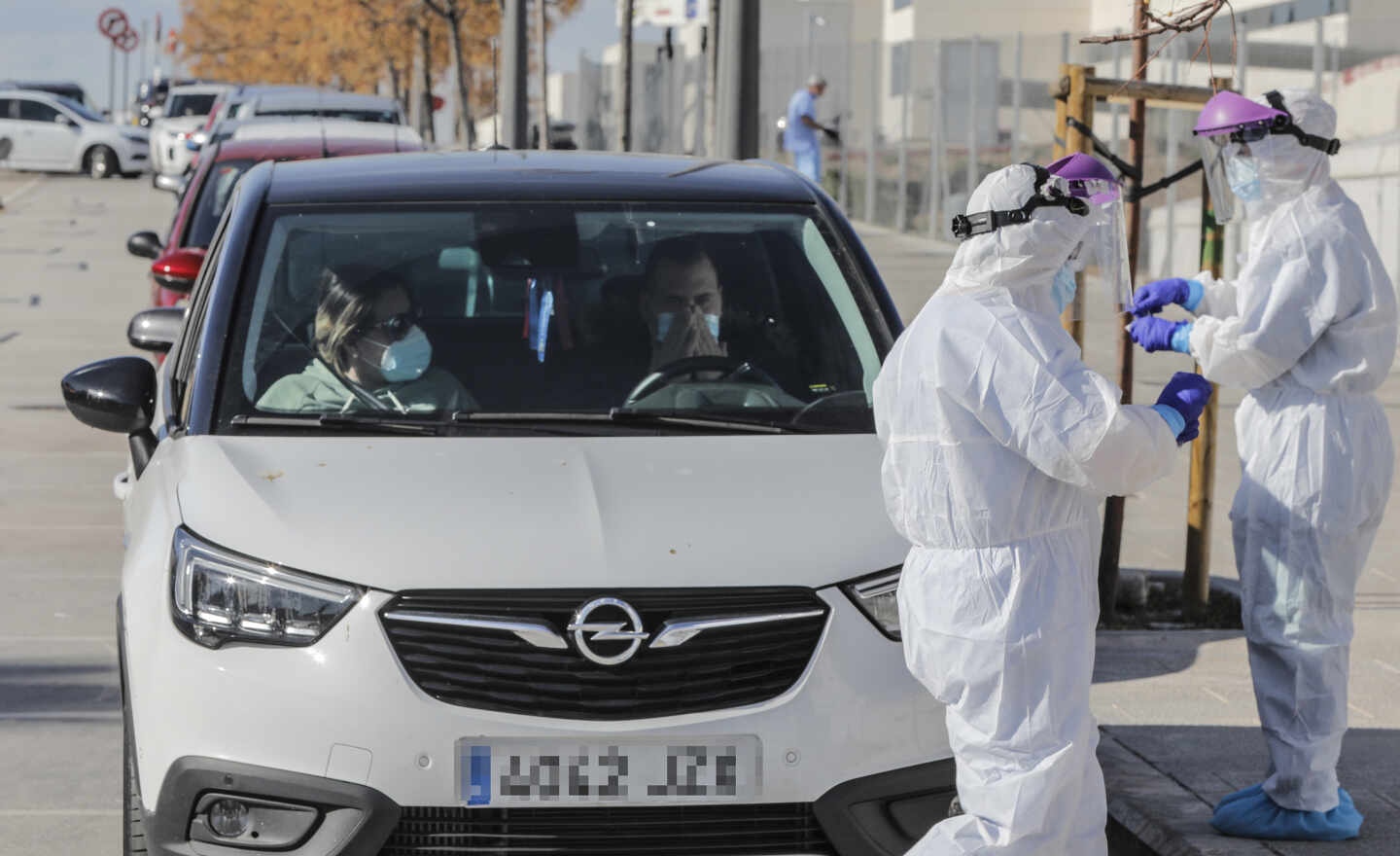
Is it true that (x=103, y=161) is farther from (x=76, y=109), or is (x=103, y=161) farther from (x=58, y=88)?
(x=58, y=88)

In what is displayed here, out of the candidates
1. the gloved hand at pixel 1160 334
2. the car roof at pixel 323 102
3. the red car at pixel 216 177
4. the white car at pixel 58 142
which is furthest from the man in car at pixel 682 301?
the white car at pixel 58 142

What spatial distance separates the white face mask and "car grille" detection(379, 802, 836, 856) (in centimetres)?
158

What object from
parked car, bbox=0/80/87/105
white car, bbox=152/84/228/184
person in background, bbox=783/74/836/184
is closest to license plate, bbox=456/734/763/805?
person in background, bbox=783/74/836/184

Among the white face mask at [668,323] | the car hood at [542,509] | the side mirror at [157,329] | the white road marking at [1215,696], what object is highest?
the white face mask at [668,323]

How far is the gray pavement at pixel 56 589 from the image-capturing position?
521cm

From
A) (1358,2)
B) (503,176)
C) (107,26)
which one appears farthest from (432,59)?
(503,176)

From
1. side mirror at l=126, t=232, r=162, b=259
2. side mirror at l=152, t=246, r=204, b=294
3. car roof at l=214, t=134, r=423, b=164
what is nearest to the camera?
side mirror at l=152, t=246, r=204, b=294

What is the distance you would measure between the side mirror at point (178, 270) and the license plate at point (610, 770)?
4922mm

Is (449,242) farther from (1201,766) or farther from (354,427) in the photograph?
(1201,766)

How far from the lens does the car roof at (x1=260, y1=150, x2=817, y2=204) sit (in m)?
5.13

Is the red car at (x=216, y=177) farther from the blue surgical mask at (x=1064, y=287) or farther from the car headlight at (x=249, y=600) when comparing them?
the blue surgical mask at (x=1064, y=287)

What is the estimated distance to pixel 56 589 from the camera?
7.69 metres

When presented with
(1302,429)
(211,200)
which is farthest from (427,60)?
(1302,429)

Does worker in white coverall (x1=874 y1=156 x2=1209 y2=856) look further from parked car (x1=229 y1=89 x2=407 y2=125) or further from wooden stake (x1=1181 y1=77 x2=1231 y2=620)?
parked car (x1=229 y1=89 x2=407 y2=125)
